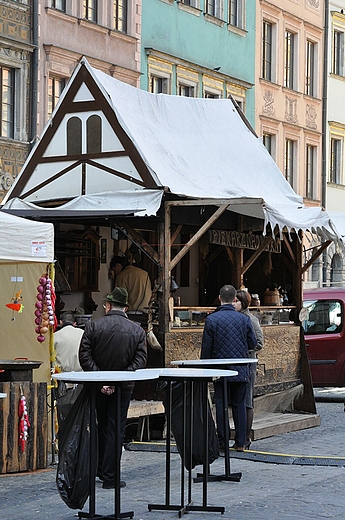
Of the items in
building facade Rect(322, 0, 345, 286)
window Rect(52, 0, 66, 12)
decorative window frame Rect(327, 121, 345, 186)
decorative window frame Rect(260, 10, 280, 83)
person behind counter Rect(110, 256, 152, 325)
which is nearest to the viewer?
person behind counter Rect(110, 256, 152, 325)

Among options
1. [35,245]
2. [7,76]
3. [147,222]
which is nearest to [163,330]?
[147,222]

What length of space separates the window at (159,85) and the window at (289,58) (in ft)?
24.3

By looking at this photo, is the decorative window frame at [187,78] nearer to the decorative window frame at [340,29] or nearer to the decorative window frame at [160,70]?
the decorative window frame at [160,70]

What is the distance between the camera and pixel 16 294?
1249 centimetres

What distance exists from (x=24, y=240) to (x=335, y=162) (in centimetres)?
2852

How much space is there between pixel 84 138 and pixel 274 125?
68.1 ft

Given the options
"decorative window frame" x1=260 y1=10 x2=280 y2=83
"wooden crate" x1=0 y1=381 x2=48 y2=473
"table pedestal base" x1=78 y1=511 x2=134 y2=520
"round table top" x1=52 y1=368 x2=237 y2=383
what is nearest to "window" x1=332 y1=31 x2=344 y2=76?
"decorative window frame" x1=260 y1=10 x2=280 y2=83

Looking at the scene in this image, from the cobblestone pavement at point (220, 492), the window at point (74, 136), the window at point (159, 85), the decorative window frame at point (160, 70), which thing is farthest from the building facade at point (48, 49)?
the cobblestone pavement at point (220, 492)

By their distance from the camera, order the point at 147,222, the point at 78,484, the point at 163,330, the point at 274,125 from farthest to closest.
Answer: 1. the point at 274,125
2. the point at 147,222
3. the point at 163,330
4. the point at 78,484

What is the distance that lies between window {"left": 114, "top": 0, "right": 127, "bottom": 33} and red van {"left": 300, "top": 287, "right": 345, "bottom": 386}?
10.4 metres

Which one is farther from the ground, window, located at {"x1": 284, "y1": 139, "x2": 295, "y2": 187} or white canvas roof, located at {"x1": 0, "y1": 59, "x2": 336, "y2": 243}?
window, located at {"x1": 284, "y1": 139, "x2": 295, "y2": 187}

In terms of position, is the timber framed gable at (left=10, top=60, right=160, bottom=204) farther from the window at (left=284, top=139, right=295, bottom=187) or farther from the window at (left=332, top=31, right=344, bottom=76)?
the window at (left=332, top=31, right=344, bottom=76)

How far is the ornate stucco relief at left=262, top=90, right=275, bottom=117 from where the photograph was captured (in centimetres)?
3441

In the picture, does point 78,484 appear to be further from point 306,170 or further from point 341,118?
point 341,118
